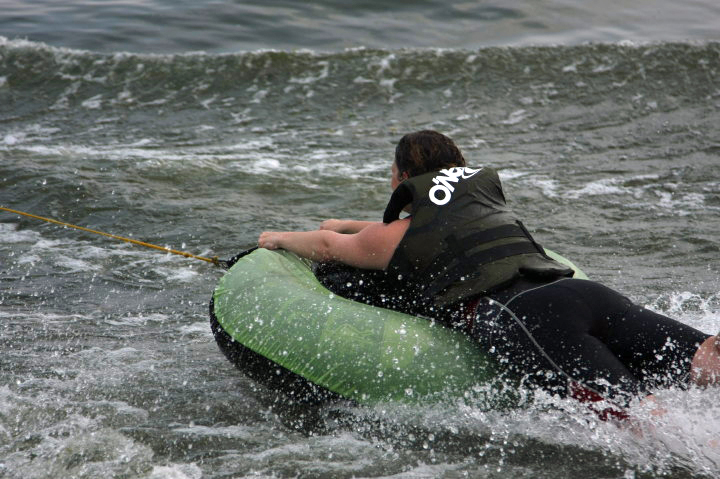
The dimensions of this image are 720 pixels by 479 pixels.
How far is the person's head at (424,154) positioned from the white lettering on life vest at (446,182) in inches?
3.7

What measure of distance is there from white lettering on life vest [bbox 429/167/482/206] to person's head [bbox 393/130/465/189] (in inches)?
3.7

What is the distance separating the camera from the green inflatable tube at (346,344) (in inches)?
148

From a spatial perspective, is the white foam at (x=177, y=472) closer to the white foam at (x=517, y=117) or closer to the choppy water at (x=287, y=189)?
the choppy water at (x=287, y=189)

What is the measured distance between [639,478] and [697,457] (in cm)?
29

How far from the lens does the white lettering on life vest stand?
3.95 metres

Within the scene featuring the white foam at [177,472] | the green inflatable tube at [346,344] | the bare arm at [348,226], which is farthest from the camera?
the bare arm at [348,226]

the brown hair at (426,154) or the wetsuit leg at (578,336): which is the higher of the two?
the brown hair at (426,154)

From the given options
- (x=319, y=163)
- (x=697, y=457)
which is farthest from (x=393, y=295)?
(x=319, y=163)

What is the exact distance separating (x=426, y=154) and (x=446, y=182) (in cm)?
24

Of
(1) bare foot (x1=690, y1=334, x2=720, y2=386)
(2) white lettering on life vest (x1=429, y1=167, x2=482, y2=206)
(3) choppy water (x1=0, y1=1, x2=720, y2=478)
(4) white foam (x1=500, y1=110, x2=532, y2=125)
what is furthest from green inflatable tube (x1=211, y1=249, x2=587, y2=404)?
(4) white foam (x1=500, y1=110, x2=532, y2=125)

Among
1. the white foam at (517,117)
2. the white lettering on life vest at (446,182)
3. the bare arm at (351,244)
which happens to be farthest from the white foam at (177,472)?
the white foam at (517,117)

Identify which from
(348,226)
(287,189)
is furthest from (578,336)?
(287,189)

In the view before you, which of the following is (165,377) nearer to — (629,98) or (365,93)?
(365,93)

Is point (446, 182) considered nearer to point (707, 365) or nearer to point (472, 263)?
point (472, 263)
